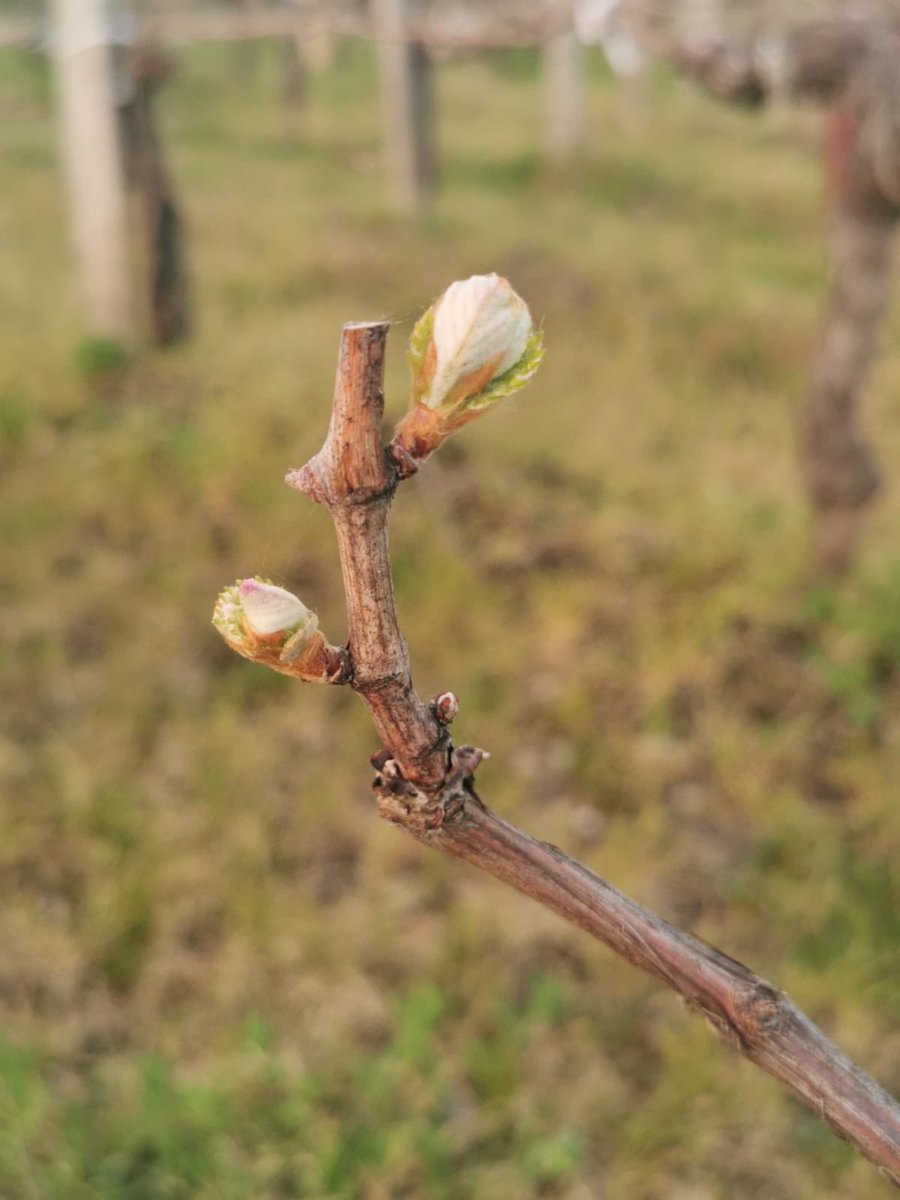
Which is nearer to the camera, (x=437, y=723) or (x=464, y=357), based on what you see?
(x=464, y=357)

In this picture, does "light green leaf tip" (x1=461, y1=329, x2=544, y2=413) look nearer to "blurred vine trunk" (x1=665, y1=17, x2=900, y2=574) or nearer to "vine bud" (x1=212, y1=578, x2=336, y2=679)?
"vine bud" (x1=212, y1=578, x2=336, y2=679)

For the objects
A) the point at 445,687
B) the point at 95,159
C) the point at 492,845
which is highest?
the point at 95,159

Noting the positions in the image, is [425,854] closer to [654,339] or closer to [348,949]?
[348,949]

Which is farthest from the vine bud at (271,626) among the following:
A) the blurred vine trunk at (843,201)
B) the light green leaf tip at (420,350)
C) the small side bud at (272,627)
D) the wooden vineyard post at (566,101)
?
the wooden vineyard post at (566,101)

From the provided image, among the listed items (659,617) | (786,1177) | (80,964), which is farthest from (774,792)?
(80,964)

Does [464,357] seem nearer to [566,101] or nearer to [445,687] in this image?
[445,687]

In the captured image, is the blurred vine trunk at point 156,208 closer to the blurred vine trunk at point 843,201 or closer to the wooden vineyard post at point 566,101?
the blurred vine trunk at point 843,201

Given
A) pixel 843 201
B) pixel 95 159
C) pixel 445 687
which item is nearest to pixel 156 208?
pixel 95 159
